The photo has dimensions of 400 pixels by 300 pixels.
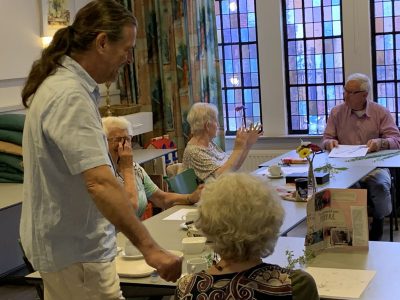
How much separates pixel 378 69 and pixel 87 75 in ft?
16.2

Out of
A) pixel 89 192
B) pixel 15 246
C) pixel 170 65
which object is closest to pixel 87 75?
pixel 89 192

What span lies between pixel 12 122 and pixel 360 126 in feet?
8.96

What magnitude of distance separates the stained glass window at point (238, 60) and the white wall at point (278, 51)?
186 millimetres

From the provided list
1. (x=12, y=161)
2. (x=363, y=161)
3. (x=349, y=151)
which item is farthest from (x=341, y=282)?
(x=12, y=161)

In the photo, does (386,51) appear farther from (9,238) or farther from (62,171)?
(62,171)

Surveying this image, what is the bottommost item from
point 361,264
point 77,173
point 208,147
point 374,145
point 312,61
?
point 361,264

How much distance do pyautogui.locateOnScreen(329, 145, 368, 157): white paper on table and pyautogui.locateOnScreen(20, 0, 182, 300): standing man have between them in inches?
122

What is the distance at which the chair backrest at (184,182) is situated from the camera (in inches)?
156

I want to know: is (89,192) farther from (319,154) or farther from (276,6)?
(276,6)

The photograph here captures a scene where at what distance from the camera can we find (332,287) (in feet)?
7.29

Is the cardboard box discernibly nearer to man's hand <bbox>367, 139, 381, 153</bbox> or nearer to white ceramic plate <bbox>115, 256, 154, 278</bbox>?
man's hand <bbox>367, 139, 381, 153</bbox>

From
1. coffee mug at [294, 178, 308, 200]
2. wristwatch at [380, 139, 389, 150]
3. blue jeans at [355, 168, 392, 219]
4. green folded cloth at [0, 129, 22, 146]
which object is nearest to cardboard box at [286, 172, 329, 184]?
coffee mug at [294, 178, 308, 200]

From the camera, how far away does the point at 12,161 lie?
4809mm

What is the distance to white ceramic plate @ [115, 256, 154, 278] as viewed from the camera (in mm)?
2463
